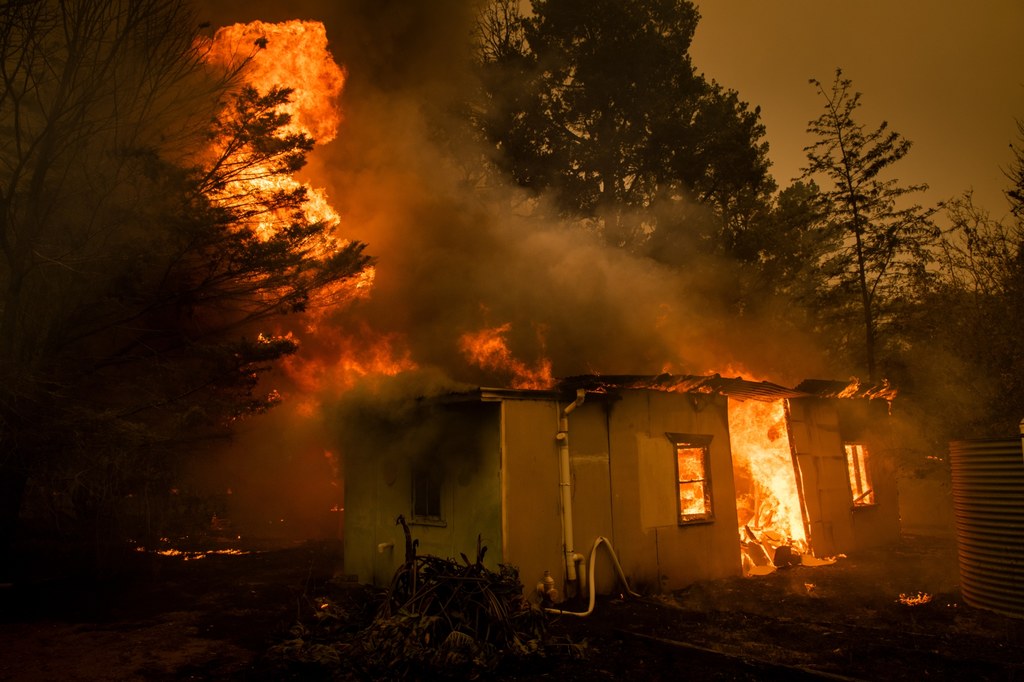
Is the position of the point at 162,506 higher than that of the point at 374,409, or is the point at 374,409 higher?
the point at 374,409

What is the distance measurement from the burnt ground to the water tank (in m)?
0.35

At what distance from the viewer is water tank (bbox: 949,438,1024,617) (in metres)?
8.17

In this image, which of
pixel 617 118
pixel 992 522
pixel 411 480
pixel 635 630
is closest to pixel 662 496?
pixel 635 630

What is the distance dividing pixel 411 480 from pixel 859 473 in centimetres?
1143

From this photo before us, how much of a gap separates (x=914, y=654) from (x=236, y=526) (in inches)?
834

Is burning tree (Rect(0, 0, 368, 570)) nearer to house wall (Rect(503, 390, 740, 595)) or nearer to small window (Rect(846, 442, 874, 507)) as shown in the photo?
house wall (Rect(503, 390, 740, 595))

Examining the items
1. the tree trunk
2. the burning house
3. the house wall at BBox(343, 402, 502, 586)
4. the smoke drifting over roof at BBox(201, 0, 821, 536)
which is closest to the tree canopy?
the smoke drifting over roof at BBox(201, 0, 821, 536)

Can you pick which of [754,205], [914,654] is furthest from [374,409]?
[754,205]

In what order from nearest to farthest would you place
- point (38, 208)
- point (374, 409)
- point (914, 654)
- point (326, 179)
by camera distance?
1. point (914, 654)
2. point (374, 409)
3. point (38, 208)
4. point (326, 179)

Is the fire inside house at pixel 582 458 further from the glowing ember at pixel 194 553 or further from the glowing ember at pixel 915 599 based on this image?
the glowing ember at pixel 194 553

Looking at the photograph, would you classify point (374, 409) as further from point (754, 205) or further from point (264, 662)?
point (754, 205)

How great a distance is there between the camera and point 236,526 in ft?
73.7

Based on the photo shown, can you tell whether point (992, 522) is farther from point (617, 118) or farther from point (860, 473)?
point (617, 118)

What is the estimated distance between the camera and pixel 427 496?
10.9m
